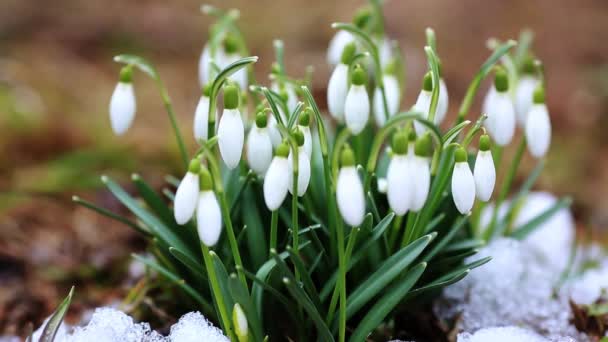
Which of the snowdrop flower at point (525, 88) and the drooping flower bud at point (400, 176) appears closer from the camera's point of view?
the drooping flower bud at point (400, 176)

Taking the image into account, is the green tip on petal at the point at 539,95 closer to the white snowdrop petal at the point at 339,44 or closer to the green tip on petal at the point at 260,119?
the white snowdrop petal at the point at 339,44

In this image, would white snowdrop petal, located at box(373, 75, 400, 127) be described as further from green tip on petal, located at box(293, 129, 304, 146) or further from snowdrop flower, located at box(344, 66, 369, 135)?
green tip on petal, located at box(293, 129, 304, 146)

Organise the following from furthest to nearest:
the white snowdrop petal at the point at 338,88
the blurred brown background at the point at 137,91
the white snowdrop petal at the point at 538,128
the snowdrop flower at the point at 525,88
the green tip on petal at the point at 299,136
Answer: the blurred brown background at the point at 137,91 < the snowdrop flower at the point at 525,88 < the white snowdrop petal at the point at 538,128 < the white snowdrop petal at the point at 338,88 < the green tip on petal at the point at 299,136

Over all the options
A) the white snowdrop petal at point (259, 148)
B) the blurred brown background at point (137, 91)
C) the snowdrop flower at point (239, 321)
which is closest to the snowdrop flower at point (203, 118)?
the white snowdrop petal at point (259, 148)

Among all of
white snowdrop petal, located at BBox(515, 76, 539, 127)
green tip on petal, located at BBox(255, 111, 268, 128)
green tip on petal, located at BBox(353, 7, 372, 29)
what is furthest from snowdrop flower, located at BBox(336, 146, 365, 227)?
white snowdrop petal, located at BBox(515, 76, 539, 127)

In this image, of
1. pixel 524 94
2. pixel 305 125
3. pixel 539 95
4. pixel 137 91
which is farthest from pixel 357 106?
pixel 137 91

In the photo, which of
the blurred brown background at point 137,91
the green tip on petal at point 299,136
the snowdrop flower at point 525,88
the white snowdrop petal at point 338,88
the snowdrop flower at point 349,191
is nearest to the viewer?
the snowdrop flower at point 349,191

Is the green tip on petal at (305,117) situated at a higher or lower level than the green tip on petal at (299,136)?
higher
